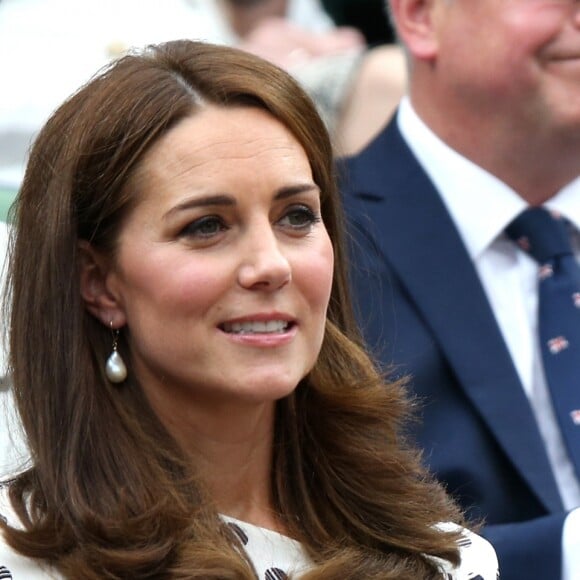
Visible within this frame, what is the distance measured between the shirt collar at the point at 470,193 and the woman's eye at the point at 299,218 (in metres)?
0.93

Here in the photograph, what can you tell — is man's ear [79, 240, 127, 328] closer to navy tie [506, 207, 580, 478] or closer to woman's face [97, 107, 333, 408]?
woman's face [97, 107, 333, 408]

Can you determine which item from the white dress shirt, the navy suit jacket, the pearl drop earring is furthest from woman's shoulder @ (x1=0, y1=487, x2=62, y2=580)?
the white dress shirt

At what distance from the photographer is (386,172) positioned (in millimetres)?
3348

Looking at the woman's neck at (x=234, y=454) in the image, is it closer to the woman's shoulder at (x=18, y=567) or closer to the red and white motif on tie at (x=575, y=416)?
the woman's shoulder at (x=18, y=567)

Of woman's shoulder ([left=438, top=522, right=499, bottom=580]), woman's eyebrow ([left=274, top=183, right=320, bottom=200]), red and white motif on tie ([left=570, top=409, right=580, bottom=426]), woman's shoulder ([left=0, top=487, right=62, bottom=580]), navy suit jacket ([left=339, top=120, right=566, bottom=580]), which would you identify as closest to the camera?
woman's shoulder ([left=0, top=487, right=62, bottom=580])

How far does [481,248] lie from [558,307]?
0.18m

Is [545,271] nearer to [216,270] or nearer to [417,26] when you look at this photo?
[417,26]

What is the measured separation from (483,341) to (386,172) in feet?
1.40

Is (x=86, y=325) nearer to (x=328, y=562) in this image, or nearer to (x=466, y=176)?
(x=328, y=562)

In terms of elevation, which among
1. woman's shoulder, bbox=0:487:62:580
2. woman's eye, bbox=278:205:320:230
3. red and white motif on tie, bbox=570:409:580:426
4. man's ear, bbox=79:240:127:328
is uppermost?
woman's eye, bbox=278:205:320:230

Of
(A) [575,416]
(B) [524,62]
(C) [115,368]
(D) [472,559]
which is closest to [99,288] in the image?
(C) [115,368]

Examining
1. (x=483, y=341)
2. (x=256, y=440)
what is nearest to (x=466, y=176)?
(x=483, y=341)

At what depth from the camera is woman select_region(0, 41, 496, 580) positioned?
7.32ft

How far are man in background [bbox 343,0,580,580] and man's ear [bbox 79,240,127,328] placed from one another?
2.13 feet
